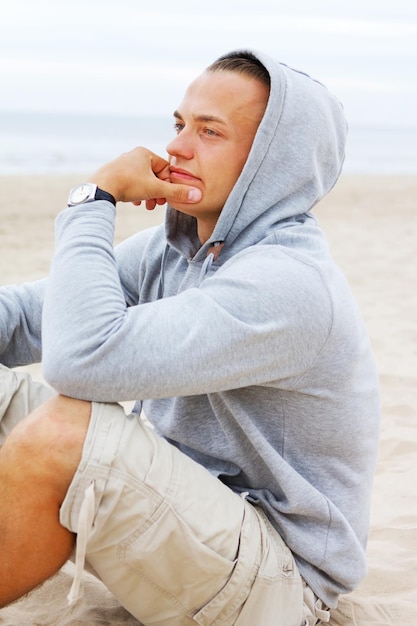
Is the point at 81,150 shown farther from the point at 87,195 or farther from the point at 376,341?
the point at 87,195

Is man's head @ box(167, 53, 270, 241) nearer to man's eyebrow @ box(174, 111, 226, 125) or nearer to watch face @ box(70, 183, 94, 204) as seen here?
man's eyebrow @ box(174, 111, 226, 125)

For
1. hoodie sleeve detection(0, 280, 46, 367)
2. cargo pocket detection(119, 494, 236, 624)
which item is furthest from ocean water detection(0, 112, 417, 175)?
cargo pocket detection(119, 494, 236, 624)

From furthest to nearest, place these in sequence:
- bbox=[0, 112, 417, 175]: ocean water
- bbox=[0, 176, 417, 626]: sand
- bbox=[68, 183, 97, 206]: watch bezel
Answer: bbox=[0, 112, 417, 175]: ocean water < bbox=[0, 176, 417, 626]: sand < bbox=[68, 183, 97, 206]: watch bezel

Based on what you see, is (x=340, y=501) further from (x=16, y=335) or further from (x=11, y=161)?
(x=11, y=161)

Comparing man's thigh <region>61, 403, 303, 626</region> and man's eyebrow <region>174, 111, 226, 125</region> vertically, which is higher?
man's eyebrow <region>174, 111, 226, 125</region>

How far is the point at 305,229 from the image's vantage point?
2.41 meters

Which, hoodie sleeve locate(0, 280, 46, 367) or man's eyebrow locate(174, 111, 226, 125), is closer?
man's eyebrow locate(174, 111, 226, 125)

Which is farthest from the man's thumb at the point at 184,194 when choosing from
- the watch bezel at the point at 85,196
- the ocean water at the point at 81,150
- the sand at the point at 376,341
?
the ocean water at the point at 81,150

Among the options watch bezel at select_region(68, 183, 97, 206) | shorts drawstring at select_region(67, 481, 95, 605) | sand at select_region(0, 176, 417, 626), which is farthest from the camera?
sand at select_region(0, 176, 417, 626)

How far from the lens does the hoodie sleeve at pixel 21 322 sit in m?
2.83

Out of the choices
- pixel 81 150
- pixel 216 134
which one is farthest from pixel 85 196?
pixel 81 150

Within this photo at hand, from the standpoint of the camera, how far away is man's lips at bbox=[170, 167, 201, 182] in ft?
8.48

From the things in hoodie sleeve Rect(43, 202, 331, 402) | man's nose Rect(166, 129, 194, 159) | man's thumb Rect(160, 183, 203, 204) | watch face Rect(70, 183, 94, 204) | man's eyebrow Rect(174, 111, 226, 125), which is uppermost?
man's eyebrow Rect(174, 111, 226, 125)

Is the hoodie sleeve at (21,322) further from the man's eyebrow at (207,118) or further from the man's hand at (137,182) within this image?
the man's eyebrow at (207,118)
